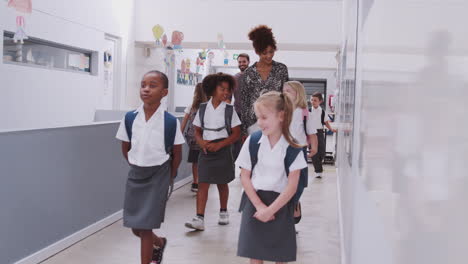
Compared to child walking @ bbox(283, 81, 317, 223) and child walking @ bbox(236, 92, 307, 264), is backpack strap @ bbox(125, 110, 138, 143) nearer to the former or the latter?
child walking @ bbox(236, 92, 307, 264)

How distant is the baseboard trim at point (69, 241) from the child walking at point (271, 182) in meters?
1.66

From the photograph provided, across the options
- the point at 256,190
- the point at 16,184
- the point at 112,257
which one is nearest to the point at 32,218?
the point at 16,184

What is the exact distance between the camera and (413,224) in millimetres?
847

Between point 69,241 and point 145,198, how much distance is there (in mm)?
1176

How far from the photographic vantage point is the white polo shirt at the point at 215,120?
4.57 m

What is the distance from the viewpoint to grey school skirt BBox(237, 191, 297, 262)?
2.61 meters

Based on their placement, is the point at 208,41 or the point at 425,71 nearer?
the point at 425,71

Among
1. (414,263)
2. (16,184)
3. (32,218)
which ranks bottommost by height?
(32,218)

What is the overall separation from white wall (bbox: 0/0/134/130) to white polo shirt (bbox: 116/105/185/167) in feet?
8.96

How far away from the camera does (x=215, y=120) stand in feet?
15.2

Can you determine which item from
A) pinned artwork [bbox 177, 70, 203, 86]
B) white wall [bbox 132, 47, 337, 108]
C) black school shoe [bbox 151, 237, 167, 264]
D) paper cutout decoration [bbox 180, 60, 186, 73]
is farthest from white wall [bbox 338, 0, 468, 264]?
pinned artwork [bbox 177, 70, 203, 86]

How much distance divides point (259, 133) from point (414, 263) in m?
1.95

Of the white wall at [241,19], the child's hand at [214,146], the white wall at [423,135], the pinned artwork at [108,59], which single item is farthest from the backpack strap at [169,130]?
the white wall at [241,19]

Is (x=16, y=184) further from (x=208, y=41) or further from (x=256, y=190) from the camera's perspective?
(x=208, y=41)
